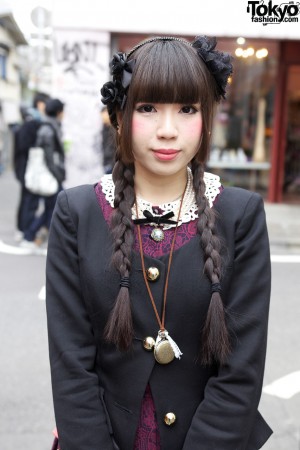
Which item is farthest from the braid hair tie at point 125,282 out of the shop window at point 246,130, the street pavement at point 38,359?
the shop window at point 246,130

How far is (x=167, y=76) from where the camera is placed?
1297mm

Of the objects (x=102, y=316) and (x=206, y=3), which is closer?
(x=102, y=316)

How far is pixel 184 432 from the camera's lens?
56.4 inches

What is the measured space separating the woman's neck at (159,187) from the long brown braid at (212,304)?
0.32 feet

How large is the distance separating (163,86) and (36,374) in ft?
8.83

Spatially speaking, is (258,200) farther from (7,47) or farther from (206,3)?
(7,47)

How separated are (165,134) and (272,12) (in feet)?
26.0

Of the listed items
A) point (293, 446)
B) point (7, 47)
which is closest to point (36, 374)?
point (293, 446)

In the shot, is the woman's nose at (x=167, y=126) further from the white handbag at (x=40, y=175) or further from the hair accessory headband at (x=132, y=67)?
the white handbag at (x=40, y=175)

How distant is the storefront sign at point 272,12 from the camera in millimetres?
8047

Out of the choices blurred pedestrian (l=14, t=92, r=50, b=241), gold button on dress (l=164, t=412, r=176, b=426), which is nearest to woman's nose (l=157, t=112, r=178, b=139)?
gold button on dress (l=164, t=412, r=176, b=426)

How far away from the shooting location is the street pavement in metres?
2.94

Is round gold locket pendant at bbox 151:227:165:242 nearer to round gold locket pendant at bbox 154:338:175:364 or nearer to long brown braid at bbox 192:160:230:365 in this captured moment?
long brown braid at bbox 192:160:230:365

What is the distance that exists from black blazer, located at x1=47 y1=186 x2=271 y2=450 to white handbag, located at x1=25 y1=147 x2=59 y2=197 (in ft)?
17.2
